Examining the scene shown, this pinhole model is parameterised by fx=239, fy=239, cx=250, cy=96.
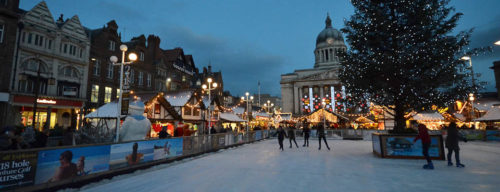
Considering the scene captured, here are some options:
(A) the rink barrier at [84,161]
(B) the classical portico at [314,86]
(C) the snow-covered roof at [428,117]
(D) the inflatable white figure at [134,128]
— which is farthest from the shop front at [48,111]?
(B) the classical portico at [314,86]

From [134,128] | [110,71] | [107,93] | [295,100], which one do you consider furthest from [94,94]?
[295,100]

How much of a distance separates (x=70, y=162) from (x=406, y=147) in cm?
1331

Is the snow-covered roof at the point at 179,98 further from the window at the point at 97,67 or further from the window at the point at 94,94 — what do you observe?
the window at the point at 97,67

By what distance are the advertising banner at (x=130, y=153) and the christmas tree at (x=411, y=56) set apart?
11690 mm

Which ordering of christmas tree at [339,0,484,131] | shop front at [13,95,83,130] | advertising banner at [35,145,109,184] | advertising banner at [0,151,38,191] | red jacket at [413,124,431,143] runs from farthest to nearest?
shop front at [13,95,83,130]
christmas tree at [339,0,484,131]
red jacket at [413,124,431,143]
advertising banner at [35,145,109,184]
advertising banner at [0,151,38,191]

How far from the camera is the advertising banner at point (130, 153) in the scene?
7.61 metres

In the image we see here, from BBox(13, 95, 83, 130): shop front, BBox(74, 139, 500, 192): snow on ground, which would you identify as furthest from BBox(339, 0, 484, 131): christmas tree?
BBox(13, 95, 83, 130): shop front

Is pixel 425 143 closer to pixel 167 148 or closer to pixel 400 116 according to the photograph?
pixel 400 116

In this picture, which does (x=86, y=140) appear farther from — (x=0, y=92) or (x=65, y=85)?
(x=65, y=85)

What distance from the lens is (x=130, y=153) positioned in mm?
8320

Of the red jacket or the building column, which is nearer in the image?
the red jacket

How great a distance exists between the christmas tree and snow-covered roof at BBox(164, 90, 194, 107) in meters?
14.4

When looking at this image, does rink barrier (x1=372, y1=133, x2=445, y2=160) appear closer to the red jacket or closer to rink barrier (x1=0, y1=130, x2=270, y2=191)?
the red jacket

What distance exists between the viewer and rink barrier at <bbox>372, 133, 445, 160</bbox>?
1095 cm
